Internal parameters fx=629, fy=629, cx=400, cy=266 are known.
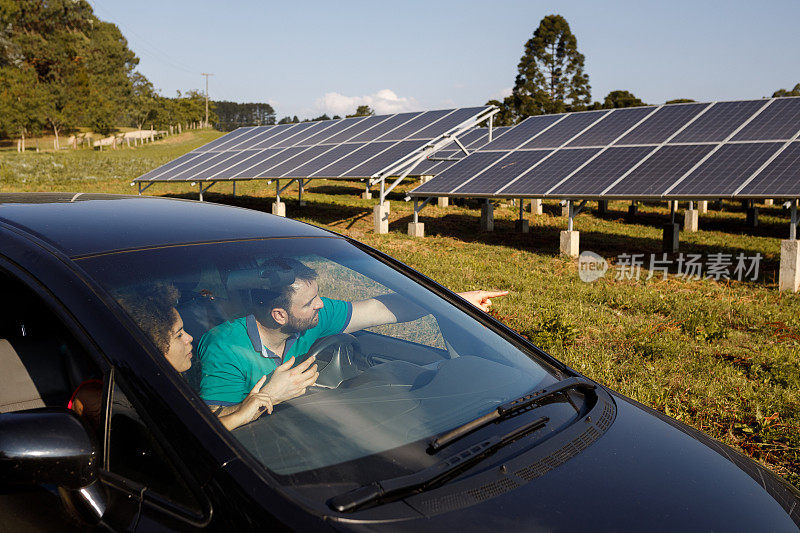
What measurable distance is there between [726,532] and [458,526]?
0.67 m

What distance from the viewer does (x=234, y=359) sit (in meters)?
1.96

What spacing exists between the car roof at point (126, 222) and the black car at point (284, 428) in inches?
0.5

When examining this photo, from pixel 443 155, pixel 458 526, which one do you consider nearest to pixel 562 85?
pixel 443 155

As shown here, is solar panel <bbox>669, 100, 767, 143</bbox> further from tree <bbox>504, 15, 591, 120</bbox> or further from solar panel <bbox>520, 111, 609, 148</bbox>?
tree <bbox>504, 15, 591, 120</bbox>

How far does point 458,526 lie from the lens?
4.42 feet

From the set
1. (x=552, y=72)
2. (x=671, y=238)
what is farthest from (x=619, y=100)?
(x=671, y=238)

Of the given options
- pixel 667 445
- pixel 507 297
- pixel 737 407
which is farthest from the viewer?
pixel 507 297

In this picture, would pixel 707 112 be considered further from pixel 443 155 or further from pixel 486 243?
pixel 443 155

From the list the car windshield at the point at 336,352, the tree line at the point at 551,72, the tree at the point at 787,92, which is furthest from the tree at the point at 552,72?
the car windshield at the point at 336,352

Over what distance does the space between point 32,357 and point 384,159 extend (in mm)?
14677

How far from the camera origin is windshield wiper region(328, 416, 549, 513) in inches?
53.7

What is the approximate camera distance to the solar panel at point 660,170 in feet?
38.2

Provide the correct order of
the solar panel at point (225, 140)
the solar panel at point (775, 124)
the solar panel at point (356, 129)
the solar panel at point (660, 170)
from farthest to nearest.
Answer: the solar panel at point (225, 140), the solar panel at point (356, 129), the solar panel at point (775, 124), the solar panel at point (660, 170)

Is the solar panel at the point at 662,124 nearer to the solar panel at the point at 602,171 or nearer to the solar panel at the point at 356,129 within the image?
the solar panel at the point at 602,171
